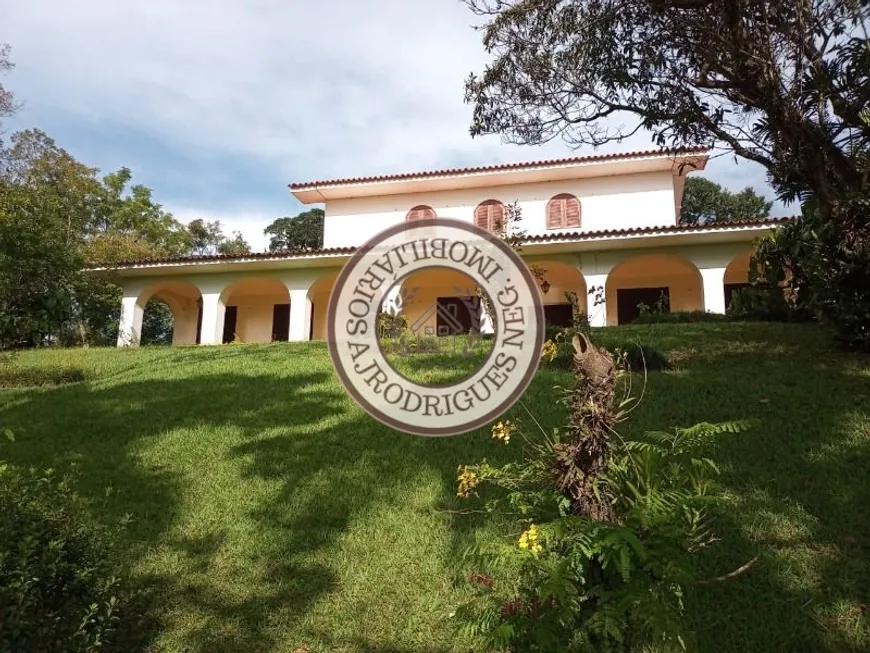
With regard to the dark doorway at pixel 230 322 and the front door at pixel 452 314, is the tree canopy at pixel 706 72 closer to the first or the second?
the front door at pixel 452 314

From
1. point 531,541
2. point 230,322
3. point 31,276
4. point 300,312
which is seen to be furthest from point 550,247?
point 531,541

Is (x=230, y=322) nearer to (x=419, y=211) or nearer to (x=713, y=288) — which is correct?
(x=419, y=211)

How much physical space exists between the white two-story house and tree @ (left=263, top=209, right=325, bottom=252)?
18935mm

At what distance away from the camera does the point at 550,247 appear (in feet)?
42.8

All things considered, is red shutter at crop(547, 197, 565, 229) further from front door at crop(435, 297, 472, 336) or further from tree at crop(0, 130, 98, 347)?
tree at crop(0, 130, 98, 347)

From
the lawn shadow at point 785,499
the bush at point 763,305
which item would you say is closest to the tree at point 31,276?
the lawn shadow at point 785,499

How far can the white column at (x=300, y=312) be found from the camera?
14586mm

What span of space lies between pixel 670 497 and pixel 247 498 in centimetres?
369

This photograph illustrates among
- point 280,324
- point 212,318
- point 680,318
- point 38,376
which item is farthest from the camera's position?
point 280,324

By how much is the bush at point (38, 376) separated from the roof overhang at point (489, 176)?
8.23 m

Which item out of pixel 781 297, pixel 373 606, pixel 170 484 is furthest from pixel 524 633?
pixel 781 297

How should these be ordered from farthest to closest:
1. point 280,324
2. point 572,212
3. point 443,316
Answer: point 280,324 < point 443,316 < point 572,212

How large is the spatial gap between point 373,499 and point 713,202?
112 ft

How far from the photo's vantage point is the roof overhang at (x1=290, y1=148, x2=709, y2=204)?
1480cm
